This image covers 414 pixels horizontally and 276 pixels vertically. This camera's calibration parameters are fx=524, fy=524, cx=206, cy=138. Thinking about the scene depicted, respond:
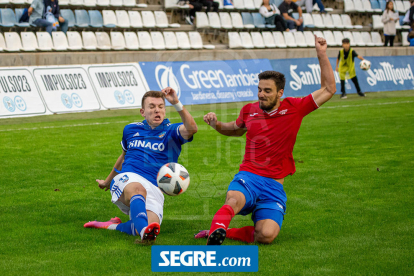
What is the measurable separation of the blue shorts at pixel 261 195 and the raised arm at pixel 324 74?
0.97 metres

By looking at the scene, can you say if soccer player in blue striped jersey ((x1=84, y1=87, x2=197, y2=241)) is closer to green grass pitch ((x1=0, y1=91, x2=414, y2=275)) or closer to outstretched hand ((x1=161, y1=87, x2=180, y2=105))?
outstretched hand ((x1=161, y1=87, x2=180, y2=105))

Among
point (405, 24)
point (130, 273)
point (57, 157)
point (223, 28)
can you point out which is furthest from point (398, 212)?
point (405, 24)

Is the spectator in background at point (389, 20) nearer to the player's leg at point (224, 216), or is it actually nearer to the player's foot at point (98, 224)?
the player's leg at point (224, 216)

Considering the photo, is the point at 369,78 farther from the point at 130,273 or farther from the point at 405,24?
the point at 130,273

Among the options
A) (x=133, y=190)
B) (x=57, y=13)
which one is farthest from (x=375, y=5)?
(x=133, y=190)

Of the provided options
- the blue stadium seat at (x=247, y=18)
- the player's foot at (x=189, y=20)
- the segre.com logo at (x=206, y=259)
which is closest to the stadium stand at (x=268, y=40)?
the blue stadium seat at (x=247, y=18)

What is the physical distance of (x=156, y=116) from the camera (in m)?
5.46

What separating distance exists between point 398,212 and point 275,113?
6.18ft

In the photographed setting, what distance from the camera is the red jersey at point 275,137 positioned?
209 inches

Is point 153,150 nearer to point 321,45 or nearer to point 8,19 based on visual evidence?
point 321,45

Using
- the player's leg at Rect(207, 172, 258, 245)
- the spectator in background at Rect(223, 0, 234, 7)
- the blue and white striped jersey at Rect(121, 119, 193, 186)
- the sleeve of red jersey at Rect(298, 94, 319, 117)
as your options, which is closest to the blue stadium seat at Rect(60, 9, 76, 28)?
the spectator in background at Rect(223, 0, 234, 7)

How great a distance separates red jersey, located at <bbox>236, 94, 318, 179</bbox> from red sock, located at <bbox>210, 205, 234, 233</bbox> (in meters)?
0.73

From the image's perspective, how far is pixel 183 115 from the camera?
5.06 m

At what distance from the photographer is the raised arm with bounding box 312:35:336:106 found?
5078 millimetres
